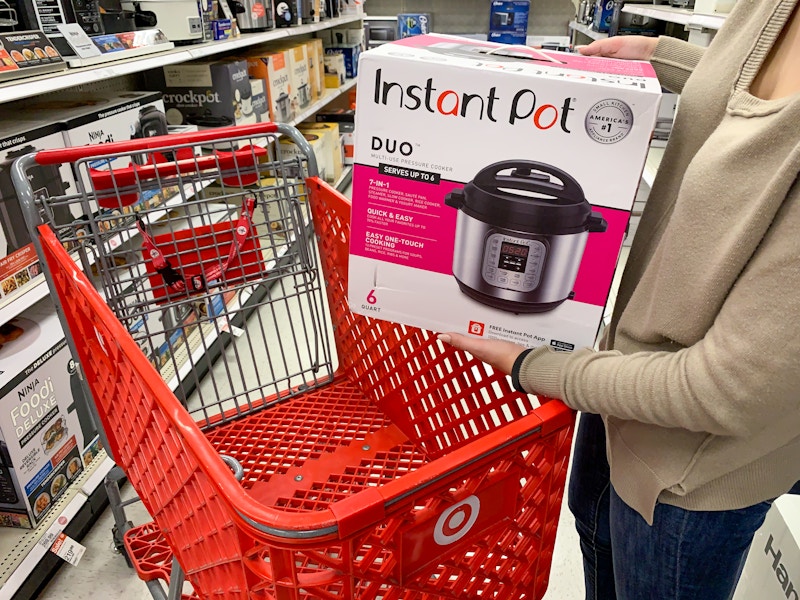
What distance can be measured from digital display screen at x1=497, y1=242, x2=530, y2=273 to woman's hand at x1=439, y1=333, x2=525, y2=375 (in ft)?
0.34

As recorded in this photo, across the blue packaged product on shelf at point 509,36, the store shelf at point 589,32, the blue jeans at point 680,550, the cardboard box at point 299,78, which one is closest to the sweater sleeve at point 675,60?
the blue jeans at point 680,550

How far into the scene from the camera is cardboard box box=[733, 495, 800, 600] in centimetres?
116

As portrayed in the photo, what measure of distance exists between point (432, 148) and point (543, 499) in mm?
503

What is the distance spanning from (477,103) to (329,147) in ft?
10.5

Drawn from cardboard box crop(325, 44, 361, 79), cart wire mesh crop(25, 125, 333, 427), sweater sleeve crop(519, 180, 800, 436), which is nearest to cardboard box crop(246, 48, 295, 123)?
cardboard box crop(325, 44, 361, 79)

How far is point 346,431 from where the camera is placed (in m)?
1.27

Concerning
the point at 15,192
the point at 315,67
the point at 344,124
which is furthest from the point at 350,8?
the point at 15,192

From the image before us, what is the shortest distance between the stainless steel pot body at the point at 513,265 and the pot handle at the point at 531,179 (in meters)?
0.05

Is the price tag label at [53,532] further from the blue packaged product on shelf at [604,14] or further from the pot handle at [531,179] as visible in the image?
the blue packaged product on shelf at [604,14]

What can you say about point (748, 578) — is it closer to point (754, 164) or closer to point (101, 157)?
point (754, 164)

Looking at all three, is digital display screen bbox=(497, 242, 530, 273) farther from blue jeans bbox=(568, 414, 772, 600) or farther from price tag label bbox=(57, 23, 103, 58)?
price tag label bbox=(57, 23, 103, 58)

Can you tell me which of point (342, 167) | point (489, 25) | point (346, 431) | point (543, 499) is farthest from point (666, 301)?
point (489, 25)

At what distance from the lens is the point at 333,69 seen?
4.16 metres

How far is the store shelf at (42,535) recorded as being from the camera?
1404mm
